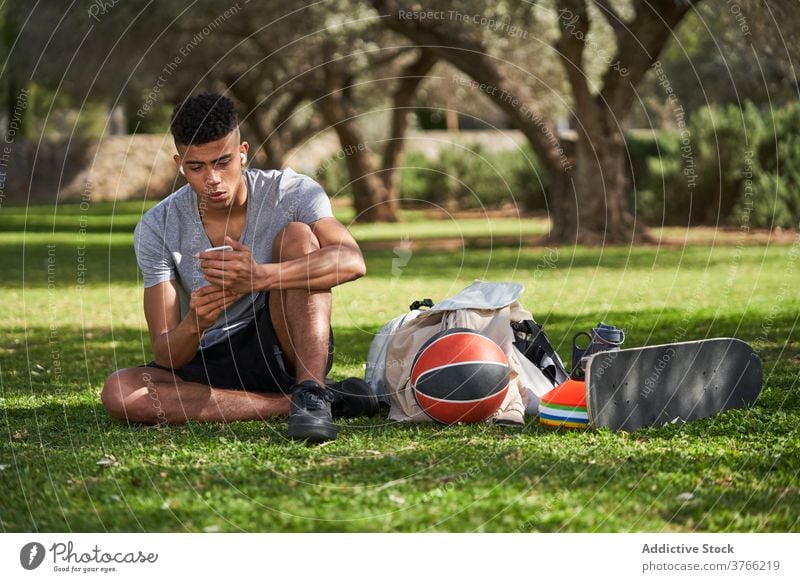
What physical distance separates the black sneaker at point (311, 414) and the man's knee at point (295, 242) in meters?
0.72

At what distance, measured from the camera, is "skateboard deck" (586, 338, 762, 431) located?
588 cm

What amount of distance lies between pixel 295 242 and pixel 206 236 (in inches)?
21.3

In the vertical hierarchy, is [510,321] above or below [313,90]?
below

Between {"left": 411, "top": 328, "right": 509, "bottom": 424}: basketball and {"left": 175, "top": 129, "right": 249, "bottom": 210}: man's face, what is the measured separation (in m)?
1.47

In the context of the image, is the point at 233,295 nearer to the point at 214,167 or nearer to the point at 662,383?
the point at 214,167

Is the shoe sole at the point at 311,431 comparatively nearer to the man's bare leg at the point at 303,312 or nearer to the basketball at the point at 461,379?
the man's bare leg at the point at 303,312

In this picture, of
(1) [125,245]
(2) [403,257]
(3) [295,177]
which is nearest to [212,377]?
(3) [295,177]

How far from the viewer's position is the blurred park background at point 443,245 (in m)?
4.80

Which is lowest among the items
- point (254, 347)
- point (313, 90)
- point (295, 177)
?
point (254, 347)

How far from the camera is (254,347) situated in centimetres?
647
